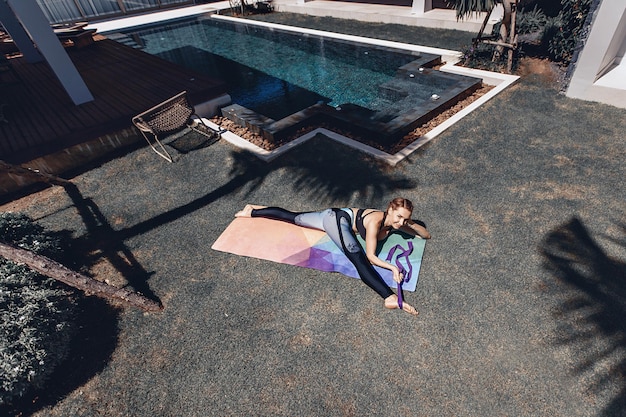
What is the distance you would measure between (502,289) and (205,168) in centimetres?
713

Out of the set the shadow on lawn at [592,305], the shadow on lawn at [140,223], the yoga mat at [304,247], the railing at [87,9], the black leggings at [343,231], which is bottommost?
the shadow on lawn at [592,305]

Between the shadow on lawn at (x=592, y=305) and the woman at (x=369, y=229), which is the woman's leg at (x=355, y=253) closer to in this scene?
the woman at (x=369, y=229)

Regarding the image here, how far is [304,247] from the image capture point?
6.01m

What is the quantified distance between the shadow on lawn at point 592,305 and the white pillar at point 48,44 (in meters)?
12.8

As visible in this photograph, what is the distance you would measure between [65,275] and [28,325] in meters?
0.94

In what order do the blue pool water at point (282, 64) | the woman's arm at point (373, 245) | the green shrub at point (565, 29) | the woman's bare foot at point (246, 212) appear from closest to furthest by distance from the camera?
the woman's arm at point (373, 245) < the woman's bare foot at point (246, 212) < the green shrub at point (565, 29) < the blue pool water at point (282, 64)

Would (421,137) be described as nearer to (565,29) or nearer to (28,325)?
(565,29)

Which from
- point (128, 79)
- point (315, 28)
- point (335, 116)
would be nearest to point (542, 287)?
point (335, 116)

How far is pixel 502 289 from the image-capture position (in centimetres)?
493

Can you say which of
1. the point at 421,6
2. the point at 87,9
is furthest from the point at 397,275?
the point at 87,9

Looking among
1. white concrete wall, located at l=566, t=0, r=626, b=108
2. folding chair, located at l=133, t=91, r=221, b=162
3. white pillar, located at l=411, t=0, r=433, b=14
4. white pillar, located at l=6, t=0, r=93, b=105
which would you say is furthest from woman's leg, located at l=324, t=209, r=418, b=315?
white pillar, located at l=411, t=0, r=433, b=14

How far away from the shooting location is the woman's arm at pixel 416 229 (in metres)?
5.64

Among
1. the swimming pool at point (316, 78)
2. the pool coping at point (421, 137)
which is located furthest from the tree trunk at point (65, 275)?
the swimming pool at point (316, 78)

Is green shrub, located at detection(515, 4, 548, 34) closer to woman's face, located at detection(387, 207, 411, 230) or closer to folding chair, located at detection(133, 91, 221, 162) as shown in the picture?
woman's face, located at detection(387, 207, 411, 230)
